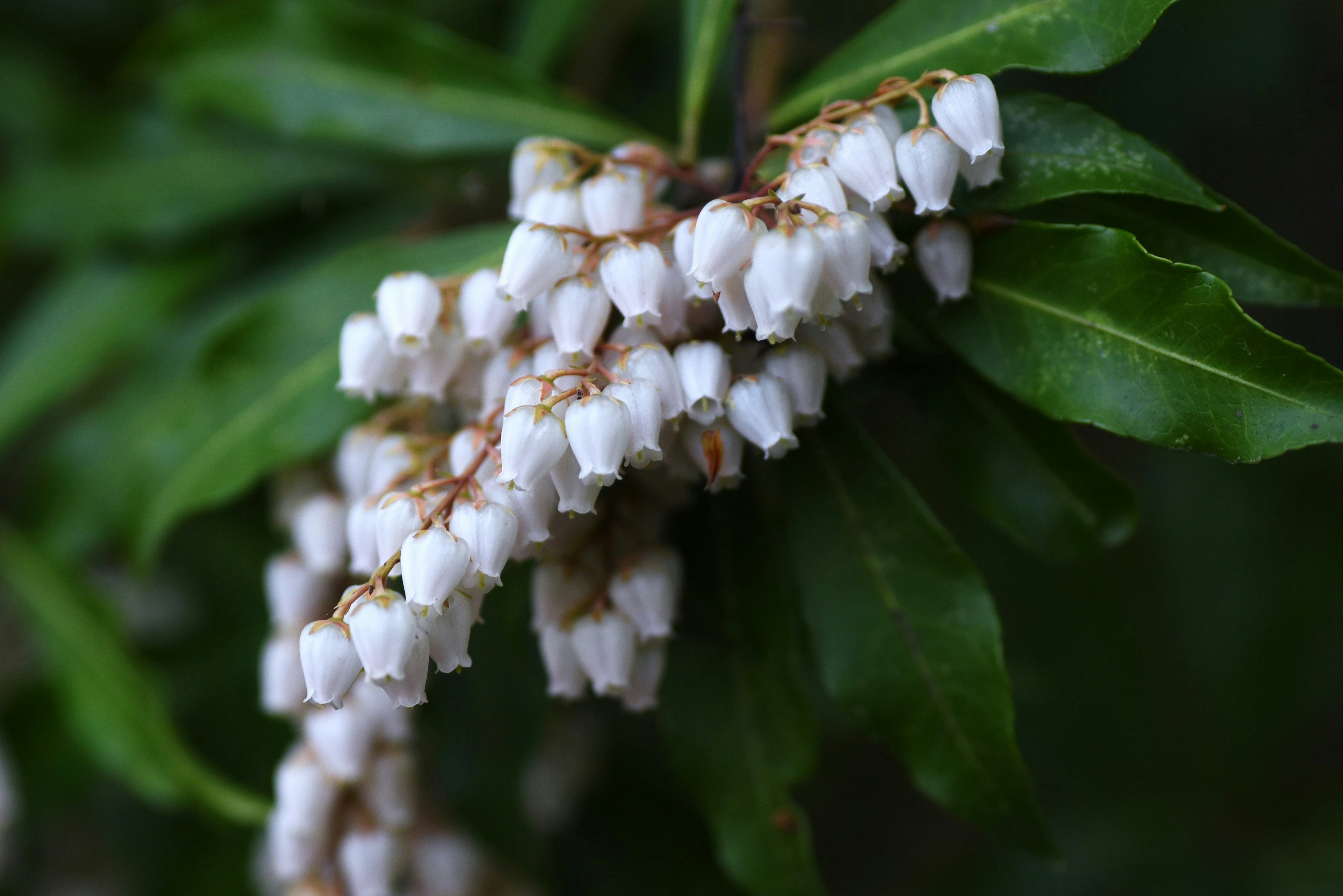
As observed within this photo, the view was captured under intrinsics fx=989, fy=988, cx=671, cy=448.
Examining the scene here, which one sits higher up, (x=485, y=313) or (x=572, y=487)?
(x=485, y=313)

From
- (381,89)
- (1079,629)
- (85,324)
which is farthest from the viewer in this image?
(1079,629)

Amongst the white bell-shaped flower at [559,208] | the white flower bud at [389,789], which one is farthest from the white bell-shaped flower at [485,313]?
the white flower bud at [389,789]

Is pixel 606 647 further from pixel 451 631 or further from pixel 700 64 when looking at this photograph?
pixel 700 64

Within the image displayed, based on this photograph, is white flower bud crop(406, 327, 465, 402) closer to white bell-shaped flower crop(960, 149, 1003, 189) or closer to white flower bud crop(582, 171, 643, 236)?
white flower bud crop(582, 171, 643, 236)

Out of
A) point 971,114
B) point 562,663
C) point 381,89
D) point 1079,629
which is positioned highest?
point 381,89

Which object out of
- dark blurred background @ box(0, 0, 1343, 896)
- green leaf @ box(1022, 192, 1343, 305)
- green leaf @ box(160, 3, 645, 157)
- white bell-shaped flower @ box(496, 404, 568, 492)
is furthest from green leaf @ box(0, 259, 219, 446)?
green leaf @ box(1022, 192, 1343, 305)

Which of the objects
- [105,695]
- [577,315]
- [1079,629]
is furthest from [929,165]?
[1079,629]
